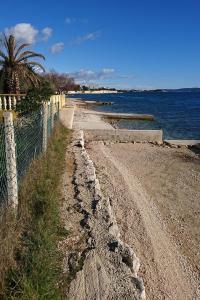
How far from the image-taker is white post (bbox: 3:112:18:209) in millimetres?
4895

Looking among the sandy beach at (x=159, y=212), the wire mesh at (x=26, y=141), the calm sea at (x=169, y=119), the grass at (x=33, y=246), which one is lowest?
the calm sea at (x=169, y=119)

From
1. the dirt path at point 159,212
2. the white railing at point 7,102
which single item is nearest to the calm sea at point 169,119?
the white railing at point 7,102

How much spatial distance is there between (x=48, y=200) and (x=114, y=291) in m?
2.43

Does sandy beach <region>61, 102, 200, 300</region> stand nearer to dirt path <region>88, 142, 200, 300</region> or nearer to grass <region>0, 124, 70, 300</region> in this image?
dirt path <region>88, 142, 200, 300</region>

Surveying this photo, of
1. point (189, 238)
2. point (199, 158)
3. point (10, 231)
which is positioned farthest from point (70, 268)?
point (199, 158)

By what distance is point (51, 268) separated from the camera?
13.0 ft

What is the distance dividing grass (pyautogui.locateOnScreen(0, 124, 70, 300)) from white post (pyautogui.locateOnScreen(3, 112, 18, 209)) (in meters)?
0.24

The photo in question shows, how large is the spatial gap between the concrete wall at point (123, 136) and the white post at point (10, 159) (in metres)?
12.3

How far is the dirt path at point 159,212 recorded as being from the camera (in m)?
4.88

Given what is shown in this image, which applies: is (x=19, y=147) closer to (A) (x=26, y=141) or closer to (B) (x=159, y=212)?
(A) (x=26, y=141)

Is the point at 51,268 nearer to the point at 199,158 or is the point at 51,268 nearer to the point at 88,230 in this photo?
the point at 88,230

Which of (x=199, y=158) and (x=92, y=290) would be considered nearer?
(x=92, y=290)

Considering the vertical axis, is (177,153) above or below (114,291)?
below

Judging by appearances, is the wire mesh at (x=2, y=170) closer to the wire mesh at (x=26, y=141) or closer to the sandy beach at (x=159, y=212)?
the wire mesh at (x=26, y=141)
